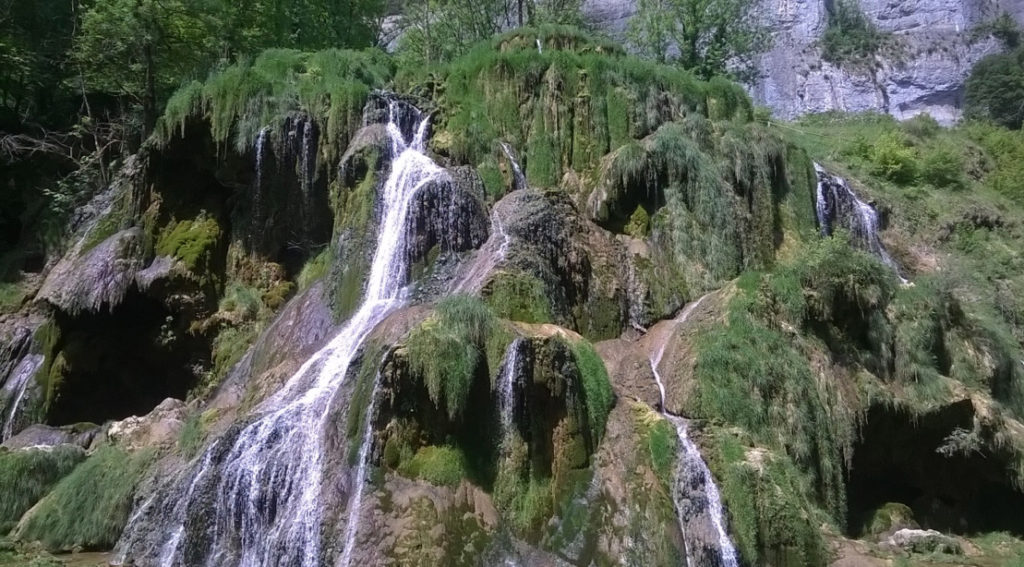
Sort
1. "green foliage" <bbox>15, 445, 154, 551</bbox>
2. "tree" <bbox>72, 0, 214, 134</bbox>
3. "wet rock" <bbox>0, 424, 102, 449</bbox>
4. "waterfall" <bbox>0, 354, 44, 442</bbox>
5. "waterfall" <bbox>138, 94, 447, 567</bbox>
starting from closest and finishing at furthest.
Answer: "waterfall" <bbox>138, 94, 447, 567</bbox>
"green foliage" <bbox>15, 445, 154, 551</bbox>
"wet rock" <bbox>0, 424, 102, 449</bbox>
"waterfall" <bbox>0, 354, 44, 442</bbox>
"tree" <bbox>72, 0, 214, 134</bbox>

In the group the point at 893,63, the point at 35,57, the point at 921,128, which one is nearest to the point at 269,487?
the point at 35,57

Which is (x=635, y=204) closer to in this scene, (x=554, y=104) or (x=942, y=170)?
(x=554, y=104)

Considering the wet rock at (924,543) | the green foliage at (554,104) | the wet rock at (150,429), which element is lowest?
the wet rock at (924,543)

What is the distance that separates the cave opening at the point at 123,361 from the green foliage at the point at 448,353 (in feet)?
27.0

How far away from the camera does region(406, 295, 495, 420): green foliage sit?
980cm

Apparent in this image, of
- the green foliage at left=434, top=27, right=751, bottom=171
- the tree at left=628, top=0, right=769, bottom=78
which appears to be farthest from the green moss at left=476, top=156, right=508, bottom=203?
the tree at left=628, top=0, right=769, bottom=78

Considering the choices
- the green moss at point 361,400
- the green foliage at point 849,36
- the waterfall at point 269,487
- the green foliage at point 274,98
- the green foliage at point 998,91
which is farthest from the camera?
the green foliage at point 849,36

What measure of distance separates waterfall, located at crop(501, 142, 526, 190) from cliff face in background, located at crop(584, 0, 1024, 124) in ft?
123

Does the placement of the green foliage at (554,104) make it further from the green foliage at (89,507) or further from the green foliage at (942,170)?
the green foliage at (942,170)

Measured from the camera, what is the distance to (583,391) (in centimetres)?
1052

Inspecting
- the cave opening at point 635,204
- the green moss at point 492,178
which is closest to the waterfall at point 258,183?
the green moss at point 492,178

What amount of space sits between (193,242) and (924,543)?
46.6ft

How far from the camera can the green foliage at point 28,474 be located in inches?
483

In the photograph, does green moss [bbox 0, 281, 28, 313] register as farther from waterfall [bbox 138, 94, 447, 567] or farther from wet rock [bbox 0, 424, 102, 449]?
waterfall [bbox 138, 94, 447, 567]
